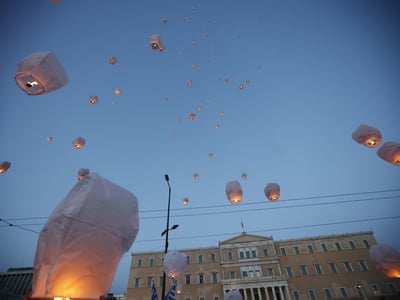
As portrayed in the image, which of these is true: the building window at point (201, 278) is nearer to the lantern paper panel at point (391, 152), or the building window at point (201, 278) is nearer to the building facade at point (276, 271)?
the building facade at point (276, 271)

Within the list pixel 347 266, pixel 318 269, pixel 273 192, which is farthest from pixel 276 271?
pixel 273 192

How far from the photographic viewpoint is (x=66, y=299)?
1799mm

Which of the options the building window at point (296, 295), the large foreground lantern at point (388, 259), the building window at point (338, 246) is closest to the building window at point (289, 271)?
the building window at point (296, 295)

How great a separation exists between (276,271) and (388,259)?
3534cm

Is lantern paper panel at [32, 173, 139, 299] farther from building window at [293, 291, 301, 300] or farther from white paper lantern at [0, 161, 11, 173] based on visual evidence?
building window at [293, 291, 301, 300]

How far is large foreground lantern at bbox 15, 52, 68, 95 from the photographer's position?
3.08 m

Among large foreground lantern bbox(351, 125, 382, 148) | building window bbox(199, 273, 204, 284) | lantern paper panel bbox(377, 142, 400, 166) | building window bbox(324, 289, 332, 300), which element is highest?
building window bbox(199, 273, 204, 284)

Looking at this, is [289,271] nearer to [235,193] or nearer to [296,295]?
[296,295]

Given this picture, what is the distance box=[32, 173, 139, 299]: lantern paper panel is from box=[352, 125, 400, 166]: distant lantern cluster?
6.99 metres

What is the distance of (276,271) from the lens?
118ft

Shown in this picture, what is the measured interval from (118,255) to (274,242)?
144ft

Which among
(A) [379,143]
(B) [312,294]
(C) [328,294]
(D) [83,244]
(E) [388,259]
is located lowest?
(D) [83,244]

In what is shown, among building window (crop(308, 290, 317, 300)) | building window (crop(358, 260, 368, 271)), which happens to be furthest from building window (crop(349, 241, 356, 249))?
building window (crop(308, 290, 317, 300))

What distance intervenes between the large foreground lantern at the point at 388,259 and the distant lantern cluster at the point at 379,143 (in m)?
2.75
